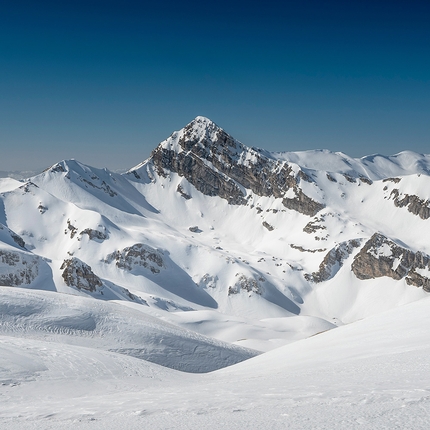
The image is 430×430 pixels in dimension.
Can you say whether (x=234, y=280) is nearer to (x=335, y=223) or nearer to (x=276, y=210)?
(x=335, y=223)

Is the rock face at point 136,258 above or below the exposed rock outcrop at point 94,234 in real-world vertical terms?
below

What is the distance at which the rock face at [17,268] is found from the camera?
8250cm

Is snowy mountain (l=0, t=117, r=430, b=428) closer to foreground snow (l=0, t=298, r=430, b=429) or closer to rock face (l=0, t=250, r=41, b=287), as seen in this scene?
rock face (l=0, t=250, r=41, b=287)

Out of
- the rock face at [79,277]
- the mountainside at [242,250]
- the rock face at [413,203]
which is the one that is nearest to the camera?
the rock face at [79,277]

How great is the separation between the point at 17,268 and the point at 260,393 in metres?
86.0

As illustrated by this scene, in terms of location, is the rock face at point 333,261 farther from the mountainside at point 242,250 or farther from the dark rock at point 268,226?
the dark rock at point 268,226

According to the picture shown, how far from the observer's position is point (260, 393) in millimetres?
9766

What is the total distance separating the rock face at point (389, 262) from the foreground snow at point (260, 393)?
13055cm

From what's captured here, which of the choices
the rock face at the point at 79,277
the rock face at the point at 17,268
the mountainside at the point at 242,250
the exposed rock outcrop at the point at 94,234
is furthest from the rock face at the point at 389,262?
the rock face at the point at 17,268

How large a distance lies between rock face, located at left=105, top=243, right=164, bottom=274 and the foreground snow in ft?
373

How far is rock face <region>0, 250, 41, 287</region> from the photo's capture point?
271ft

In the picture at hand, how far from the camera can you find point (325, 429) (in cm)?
663

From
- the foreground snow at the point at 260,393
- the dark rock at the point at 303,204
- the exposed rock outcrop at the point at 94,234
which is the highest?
the dark rock at the point at 303,204

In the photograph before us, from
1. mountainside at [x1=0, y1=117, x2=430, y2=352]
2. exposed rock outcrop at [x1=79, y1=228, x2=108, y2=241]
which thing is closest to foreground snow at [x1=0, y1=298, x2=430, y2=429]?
mountainside at [x1=0, y1=117, x2=430, y2=352]
